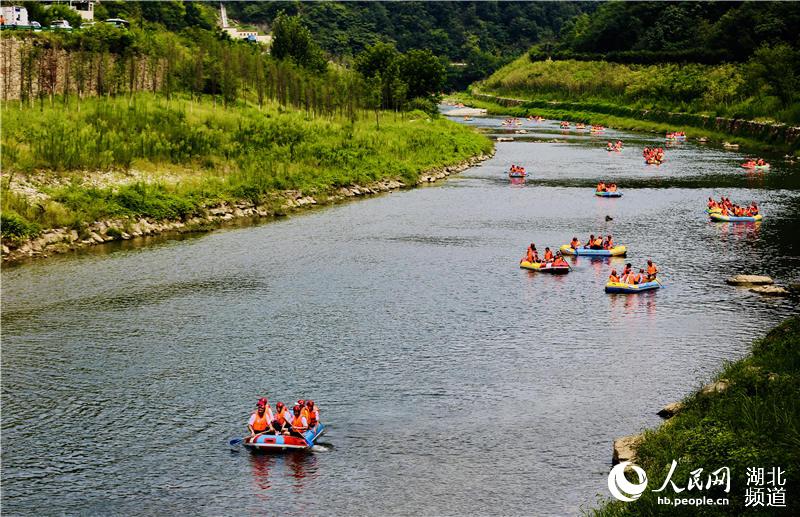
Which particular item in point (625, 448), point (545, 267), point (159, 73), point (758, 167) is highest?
point (159, 73)

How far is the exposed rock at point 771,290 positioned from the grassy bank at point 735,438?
57.0ft

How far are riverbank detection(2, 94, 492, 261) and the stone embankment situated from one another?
10cm

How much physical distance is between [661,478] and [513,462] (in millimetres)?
6355

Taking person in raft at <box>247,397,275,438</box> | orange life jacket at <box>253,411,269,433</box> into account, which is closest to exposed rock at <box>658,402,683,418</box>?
person in raft at <box>247,397,275,438</box>

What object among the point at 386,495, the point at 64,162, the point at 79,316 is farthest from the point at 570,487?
the point at 64,162

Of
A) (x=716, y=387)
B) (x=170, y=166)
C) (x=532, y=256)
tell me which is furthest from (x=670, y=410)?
(x=170, y=166)

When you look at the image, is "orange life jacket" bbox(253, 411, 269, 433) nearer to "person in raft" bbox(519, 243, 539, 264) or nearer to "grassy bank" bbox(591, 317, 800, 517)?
"grassy bank" bbox(591, 317, 800, 517)

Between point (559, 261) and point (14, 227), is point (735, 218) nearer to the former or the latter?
point (559, 261)

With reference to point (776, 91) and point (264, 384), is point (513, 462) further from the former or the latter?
point (776, 91)

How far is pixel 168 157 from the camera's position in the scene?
86.1 meters

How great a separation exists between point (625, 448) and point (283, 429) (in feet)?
40.3

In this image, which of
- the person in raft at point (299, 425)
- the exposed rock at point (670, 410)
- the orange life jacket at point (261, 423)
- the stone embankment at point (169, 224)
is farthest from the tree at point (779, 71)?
the orange life jacket at point (261, 423)

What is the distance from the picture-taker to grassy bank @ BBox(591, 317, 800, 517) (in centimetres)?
2762

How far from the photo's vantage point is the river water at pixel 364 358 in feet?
109
